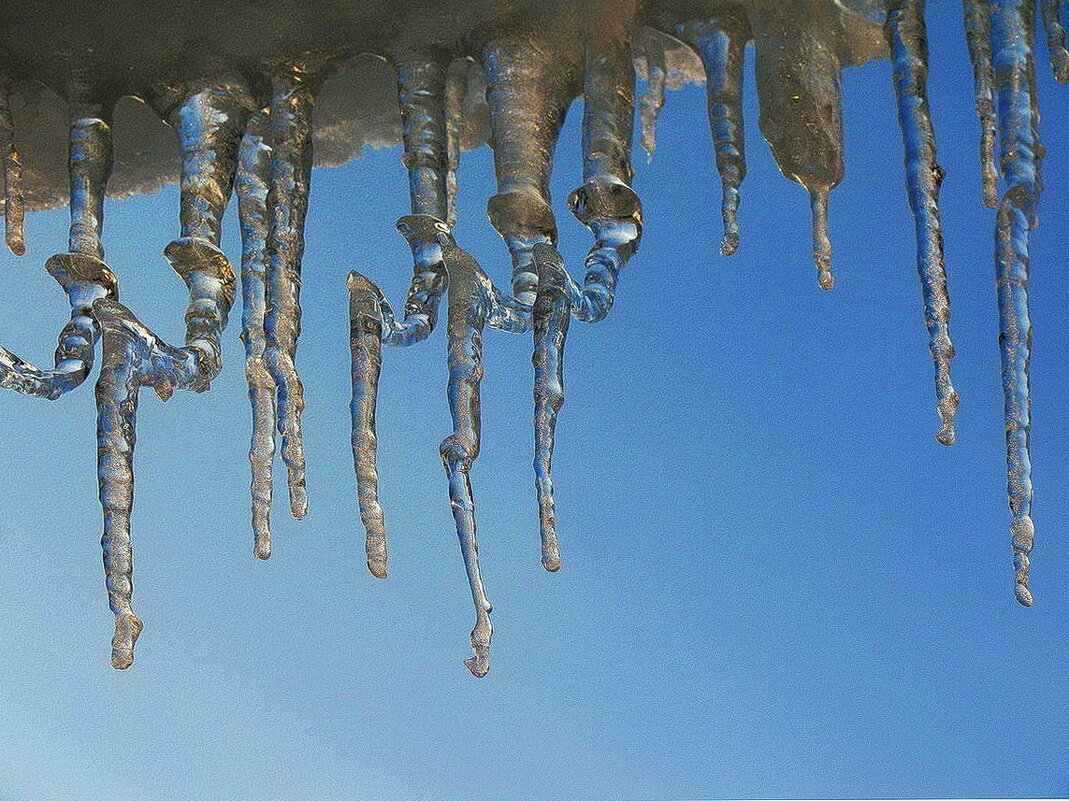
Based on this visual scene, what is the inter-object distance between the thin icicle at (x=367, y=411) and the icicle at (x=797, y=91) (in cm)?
53

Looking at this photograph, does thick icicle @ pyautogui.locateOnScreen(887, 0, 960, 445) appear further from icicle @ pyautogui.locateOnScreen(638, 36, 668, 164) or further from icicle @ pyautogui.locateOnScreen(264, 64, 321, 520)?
icicle @ pyautogui.locateOnScreen(264, 64, 321, 520)

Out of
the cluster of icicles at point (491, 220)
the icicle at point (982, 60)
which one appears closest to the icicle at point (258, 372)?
the cluster of icicles at point (491, 220)

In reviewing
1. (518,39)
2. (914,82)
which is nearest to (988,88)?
(914,82)

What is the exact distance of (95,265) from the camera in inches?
71.5

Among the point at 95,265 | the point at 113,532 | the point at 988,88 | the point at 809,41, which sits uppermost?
the point at 809,41

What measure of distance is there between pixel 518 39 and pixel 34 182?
87 cm

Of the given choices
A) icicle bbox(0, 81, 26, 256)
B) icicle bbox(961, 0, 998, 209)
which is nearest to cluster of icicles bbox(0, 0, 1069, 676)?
icicle bbox(961, 0, 998, 209)

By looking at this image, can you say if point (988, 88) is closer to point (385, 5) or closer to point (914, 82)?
point (914, 82)

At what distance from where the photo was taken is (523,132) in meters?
1.80

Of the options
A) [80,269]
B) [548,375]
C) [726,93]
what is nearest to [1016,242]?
[726,93]

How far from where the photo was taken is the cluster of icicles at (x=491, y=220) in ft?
5.25

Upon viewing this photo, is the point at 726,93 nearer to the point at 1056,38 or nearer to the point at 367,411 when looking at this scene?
the point at 1056,38

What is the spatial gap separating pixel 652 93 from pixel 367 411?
704 mm

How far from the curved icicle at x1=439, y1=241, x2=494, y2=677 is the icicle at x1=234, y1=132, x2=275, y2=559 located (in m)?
0.27
